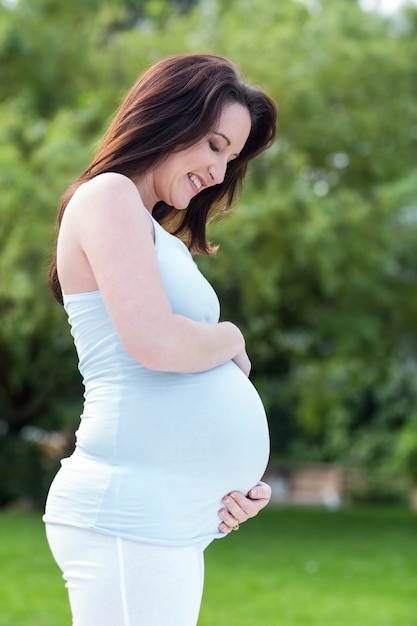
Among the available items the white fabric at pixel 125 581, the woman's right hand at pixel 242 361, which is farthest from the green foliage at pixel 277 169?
the white fabric at pixel 125 581

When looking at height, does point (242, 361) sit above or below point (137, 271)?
below

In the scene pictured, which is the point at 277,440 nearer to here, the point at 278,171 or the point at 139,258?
the point at 278,171

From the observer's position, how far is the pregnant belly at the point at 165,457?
145cm

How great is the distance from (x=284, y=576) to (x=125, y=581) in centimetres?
571

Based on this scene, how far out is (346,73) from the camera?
9.31 meters

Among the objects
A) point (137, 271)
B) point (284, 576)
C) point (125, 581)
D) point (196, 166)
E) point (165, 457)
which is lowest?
point (284, 576)

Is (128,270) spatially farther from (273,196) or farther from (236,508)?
(273,196)

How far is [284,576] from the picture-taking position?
693 cm

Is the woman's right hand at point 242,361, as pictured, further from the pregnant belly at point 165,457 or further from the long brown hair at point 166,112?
the long brown hair at point 166,112

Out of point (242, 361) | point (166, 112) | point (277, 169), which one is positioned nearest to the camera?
point (166, 112)

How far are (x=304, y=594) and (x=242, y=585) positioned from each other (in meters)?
0.43

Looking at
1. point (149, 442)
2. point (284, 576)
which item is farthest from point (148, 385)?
point (284, 576)

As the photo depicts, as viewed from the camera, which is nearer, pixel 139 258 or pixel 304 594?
pixel 139 258

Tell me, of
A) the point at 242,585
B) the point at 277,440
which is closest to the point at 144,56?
the point at 242,585
